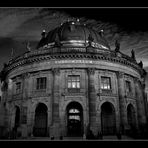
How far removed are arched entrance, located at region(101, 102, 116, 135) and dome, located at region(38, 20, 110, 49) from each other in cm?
1039

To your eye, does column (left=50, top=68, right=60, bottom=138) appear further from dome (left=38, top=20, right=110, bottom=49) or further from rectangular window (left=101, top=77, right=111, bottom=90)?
dome (left=38, top=20, right=110, bottom=49)

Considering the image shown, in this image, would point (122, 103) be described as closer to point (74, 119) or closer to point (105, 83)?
point (105, 83)

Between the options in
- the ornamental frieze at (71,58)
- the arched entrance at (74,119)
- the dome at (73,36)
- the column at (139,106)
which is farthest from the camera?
the dome at (73,36)

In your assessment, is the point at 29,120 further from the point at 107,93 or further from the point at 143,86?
the point at 143,86

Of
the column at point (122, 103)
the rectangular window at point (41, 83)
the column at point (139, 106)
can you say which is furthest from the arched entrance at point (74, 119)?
the column at point (139, 106)

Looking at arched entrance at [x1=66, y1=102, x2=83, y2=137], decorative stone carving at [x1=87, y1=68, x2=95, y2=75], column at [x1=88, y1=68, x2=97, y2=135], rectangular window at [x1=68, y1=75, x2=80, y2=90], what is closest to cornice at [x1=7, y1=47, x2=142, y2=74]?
decorative stone carving at [x1=87, y1=68, x2=95, y2=75]

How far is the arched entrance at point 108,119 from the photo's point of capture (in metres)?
26.1

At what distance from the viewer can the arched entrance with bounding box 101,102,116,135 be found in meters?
26.1

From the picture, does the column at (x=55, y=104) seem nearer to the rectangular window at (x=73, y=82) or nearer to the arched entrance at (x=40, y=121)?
the rectangular window at (x=73, y=82)

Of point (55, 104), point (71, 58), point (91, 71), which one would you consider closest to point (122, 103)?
point (91, 71)

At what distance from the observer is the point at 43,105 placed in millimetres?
28078

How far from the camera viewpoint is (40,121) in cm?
2694

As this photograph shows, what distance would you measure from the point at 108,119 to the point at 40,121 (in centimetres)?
937
